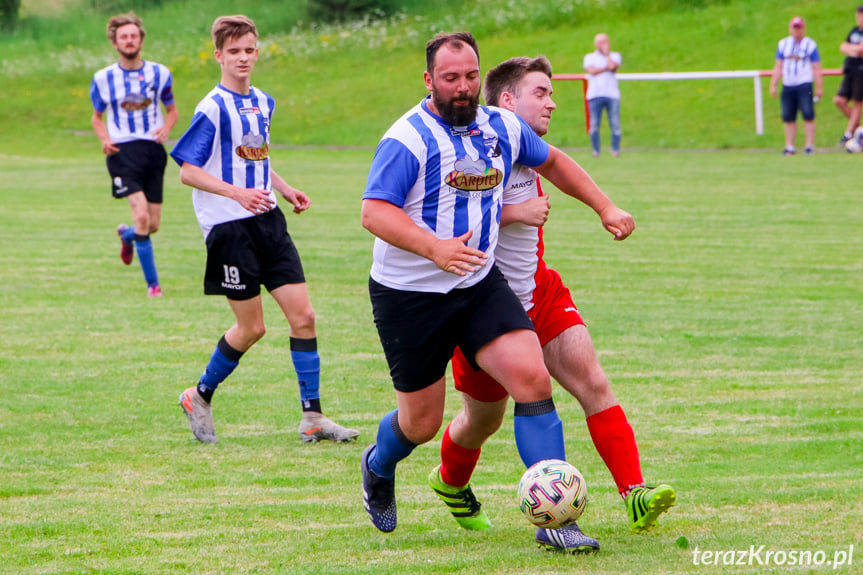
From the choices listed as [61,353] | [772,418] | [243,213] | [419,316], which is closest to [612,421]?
[419,316]

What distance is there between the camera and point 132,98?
1145 centimetres

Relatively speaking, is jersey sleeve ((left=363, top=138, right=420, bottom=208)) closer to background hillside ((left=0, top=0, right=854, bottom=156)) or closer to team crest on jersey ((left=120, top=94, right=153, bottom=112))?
team crest on jersey ((left=120, top=94, right=153, bottom=112))

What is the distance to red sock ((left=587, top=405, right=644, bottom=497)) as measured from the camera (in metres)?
4.88

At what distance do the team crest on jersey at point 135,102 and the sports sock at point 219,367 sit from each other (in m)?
5.28

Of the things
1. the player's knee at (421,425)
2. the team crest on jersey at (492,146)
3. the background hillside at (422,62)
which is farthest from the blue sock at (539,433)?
the background hillside at (422,62)

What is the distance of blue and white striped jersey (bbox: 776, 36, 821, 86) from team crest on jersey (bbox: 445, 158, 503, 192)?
19.0 m

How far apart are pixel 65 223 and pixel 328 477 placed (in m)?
11.9

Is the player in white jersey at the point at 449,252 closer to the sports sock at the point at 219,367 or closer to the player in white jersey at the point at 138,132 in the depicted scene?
the sports sock at the point at 219,367

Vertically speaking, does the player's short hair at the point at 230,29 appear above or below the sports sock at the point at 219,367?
above

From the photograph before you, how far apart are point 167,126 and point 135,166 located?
0.58m

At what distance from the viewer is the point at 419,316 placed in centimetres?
466

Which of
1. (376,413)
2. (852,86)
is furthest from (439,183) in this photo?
(852,86)

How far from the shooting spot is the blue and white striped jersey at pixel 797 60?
73.1ft

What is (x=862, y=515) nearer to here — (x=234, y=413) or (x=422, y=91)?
(x=234, y=413)
